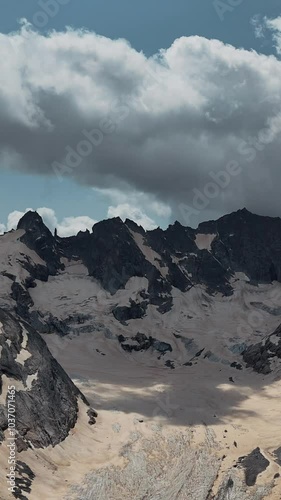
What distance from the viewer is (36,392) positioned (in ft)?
239

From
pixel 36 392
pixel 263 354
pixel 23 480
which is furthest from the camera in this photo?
pixel 263 354

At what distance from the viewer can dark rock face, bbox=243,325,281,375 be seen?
154 metres

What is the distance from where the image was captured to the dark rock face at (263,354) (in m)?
154

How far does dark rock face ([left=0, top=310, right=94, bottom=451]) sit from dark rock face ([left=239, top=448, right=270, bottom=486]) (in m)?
24.1

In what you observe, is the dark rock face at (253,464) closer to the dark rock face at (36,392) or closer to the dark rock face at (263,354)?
the dark rock face at (36,392)

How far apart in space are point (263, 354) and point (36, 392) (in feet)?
339

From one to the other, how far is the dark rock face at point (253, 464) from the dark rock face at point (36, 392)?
79.2ft

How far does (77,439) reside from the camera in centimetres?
7106

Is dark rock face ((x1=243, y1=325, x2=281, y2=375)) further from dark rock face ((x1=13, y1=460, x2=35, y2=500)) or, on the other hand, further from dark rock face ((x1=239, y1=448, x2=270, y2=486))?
dark rock face ((x1=13, y1=460, x2=35, y2=500))

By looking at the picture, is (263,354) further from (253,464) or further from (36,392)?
(36,392)

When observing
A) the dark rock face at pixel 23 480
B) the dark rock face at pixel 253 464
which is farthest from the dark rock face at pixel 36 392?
the dark rock face at pixel 253 464

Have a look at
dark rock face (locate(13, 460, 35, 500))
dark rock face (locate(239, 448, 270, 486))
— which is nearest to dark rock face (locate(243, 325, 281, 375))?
dark rock face (locate(239, 448, 270, 486))

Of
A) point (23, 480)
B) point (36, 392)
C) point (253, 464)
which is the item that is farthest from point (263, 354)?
point (23, 480)

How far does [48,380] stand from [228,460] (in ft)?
92.6
